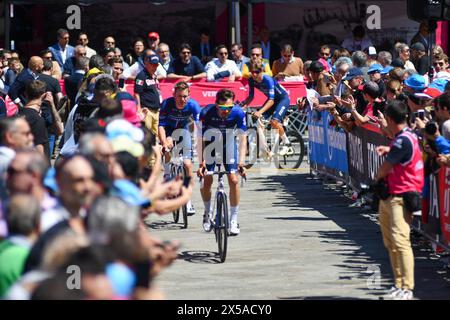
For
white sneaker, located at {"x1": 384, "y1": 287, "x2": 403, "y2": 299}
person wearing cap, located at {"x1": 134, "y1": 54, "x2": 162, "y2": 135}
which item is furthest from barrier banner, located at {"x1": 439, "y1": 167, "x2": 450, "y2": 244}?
Answer: person wearing cap, located at {"x1": 134, "y1": 54, "x2": 162, "y2": 135}

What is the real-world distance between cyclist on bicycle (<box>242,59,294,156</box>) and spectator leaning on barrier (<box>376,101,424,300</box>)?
1005cm

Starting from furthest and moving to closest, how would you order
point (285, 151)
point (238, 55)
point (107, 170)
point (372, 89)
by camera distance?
point (238, 55) < point (285, 151) < point (372, 89) < point (107, 170)

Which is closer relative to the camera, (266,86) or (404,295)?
(404,295)

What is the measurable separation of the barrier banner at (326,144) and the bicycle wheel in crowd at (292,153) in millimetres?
708

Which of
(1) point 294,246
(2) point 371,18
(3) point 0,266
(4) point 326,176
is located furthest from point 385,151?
(2) point 371,18

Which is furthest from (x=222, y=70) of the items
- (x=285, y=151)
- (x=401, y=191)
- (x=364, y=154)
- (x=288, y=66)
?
(x=401, y=191)

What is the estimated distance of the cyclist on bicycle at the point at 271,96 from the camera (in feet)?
69.7

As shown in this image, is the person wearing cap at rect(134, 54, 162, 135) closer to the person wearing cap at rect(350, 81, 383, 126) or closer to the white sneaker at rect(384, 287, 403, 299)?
the person wearing cap at rect(350, 81, 383, 126)

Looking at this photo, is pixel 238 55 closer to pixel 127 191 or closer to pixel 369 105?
pixel 369 105

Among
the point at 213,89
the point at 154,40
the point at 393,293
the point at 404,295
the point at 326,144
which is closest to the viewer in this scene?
the point at 404,295

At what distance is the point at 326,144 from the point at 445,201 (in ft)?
25.0

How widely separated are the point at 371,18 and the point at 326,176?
33.3ft

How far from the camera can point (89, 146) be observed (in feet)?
26.3

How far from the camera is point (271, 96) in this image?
2122cm
